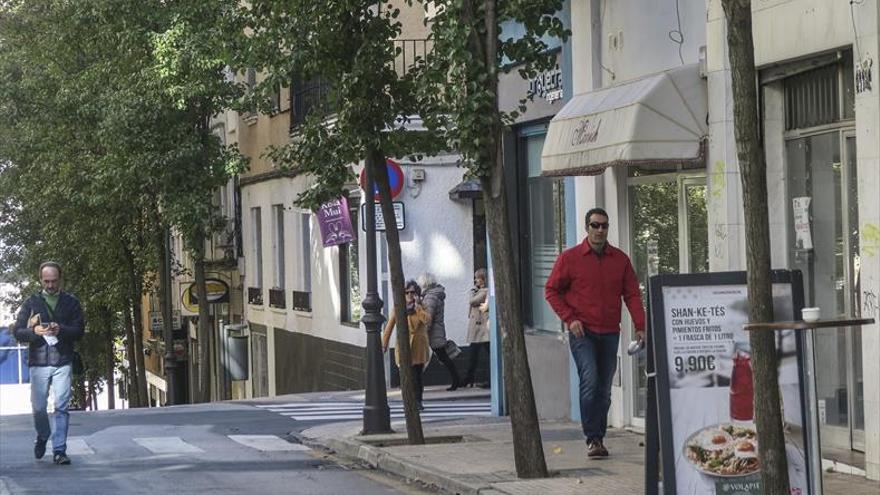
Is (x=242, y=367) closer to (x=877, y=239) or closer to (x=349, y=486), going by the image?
(x=349, y=486)

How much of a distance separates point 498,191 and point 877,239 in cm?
286

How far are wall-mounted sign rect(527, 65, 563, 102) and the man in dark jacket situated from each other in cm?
557

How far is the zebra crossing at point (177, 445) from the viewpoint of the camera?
16297mm

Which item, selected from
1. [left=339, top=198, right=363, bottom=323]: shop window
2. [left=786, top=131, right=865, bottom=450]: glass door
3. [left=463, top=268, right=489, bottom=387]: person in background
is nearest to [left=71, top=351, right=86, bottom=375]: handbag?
[left=786, top=131, right=865, bottom=450]: glass door

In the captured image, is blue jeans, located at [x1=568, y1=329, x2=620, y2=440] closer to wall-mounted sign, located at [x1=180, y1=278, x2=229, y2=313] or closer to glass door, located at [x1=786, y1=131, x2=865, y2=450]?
glass door, located at [x1=786, y1=131, x2=865, y2=450]

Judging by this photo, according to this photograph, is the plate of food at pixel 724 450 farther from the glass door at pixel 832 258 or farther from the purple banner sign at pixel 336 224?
the purple banner sign at pixel 336 224

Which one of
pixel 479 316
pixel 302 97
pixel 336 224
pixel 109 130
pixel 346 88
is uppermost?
pixel 302 97

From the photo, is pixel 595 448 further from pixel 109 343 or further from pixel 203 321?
pixel 109 343

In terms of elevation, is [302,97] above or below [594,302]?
above

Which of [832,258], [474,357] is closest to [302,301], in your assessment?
[474,357]

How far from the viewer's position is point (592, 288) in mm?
12961

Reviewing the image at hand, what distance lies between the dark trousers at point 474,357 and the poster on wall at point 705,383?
1531 centimetres

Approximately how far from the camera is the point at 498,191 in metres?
12.2

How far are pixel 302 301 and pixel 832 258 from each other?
71.2 ft
